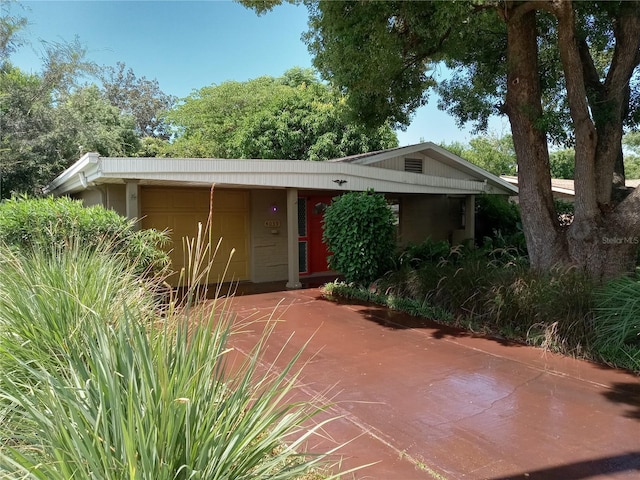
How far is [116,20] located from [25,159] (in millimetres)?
6761

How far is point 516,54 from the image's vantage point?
24.5 ft

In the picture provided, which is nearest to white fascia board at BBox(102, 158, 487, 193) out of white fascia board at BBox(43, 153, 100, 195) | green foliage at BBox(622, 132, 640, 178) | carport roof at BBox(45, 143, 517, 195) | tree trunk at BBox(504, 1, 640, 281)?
carport roof at BBox(45, 143, 517, 195)

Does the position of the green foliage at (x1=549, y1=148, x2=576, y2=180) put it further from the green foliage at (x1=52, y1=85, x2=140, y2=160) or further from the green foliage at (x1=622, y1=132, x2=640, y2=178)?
the green foliage at (x1=52, y1=85, x2=140, y2=160)

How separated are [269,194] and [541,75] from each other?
6921 millimetres

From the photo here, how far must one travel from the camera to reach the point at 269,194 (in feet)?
38.2

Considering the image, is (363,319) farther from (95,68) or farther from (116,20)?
(95,68)

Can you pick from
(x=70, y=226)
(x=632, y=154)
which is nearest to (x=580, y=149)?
(x=70, y=226)

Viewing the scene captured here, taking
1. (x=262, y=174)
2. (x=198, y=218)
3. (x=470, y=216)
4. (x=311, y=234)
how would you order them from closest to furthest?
(x=262, y=174), (x=198, y=218), (x=311, y=234), (x=470, y=216)

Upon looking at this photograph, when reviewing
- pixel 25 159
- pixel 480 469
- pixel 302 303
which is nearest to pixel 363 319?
pixel 302 303

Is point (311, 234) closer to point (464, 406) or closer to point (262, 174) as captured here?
point (262, 174)

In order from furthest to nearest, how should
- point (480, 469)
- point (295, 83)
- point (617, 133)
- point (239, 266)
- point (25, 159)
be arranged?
point (295, 83)
point (25, 159)
point (239, 266)
point (617, 133)
point (480, 469)

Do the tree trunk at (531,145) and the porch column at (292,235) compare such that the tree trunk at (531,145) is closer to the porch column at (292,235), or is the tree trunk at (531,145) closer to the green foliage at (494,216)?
the porch column at (292,235)

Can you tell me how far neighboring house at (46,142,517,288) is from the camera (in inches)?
332

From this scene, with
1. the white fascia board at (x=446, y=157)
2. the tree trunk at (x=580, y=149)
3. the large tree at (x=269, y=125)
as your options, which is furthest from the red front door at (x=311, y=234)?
the large tree at (x=269, y=125)
